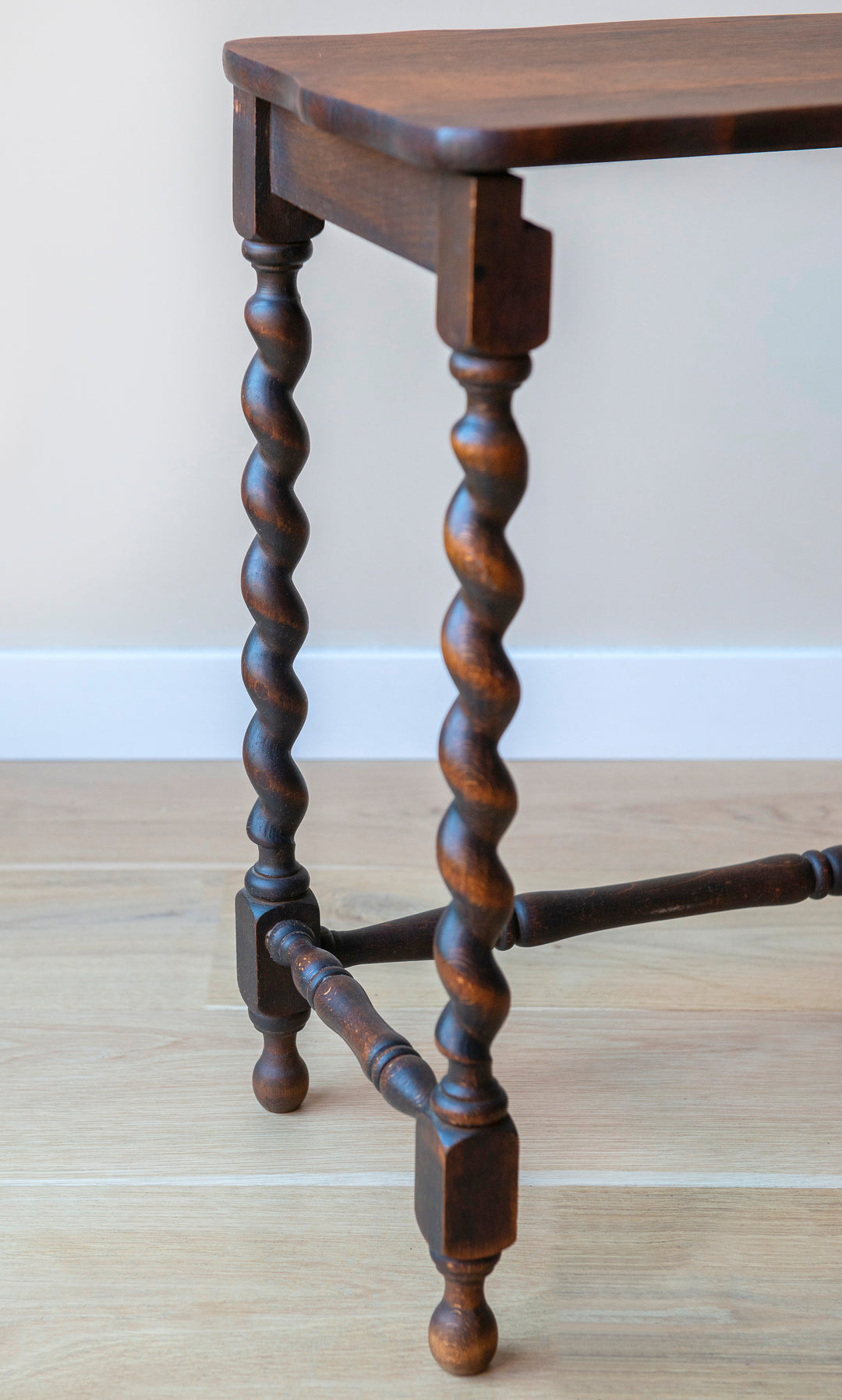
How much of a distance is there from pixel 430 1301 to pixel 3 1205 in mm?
277

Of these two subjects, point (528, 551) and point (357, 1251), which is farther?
point (528, 551)

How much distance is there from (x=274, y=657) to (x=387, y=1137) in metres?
0.33

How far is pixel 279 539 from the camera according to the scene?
917mm

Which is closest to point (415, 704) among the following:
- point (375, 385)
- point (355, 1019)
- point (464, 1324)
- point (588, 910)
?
point (375, 385)

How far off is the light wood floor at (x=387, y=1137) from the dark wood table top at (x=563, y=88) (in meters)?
0.61

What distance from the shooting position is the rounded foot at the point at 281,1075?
3.26 ft

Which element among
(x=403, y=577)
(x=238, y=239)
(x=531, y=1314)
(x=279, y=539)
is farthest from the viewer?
(x=403, y=577)

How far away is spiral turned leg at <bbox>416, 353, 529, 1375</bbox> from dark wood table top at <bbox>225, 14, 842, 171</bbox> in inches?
3.7

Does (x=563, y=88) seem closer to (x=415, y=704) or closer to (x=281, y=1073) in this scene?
(x=281, y=1073)

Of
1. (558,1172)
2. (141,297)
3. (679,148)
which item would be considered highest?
(679,148)

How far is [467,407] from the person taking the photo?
637 mm

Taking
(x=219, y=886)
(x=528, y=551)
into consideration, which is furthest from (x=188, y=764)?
(x=528, y=551)

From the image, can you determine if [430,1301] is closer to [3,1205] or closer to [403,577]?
[3,1205]

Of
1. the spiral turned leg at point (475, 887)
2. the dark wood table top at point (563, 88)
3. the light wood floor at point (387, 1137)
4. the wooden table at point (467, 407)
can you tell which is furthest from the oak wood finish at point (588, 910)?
the dark wood table top at point (563, 88)
